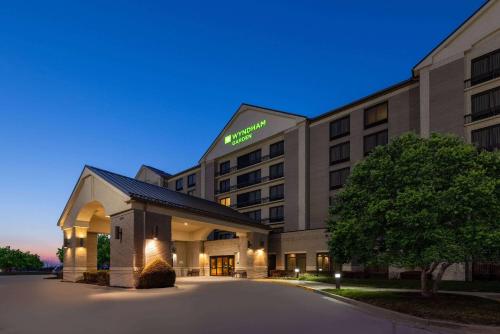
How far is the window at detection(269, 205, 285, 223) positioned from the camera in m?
51.0

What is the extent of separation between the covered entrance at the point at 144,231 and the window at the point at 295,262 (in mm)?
2842

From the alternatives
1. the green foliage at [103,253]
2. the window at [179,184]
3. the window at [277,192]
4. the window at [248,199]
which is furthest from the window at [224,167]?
the green foliage at [103,253]

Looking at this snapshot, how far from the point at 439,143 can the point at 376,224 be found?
4682mm

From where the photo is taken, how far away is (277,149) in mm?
52688

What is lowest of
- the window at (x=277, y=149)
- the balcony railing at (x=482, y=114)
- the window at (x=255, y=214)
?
the window at (x=255, y=214)

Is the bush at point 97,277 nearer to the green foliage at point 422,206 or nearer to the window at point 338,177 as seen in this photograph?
the green foliage at point 422,206

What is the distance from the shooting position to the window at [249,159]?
55594 mm

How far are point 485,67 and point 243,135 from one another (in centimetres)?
3101

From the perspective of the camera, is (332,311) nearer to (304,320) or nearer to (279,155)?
(304,320)

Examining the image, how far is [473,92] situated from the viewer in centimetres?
3297

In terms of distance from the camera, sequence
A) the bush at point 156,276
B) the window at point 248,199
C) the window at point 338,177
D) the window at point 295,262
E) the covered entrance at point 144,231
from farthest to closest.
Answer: the window at point 248,199 → the window at point 295,262 → the window at point 338,177 → the covered entrance at point 144,231 → the bush at point 156,276

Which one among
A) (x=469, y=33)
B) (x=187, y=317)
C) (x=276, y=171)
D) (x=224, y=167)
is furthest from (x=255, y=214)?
(x=187, y=317)

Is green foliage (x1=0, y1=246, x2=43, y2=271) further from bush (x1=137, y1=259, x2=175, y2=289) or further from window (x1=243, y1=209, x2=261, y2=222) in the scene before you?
bush (x1=137, y1=259, x2=175, y2=289)

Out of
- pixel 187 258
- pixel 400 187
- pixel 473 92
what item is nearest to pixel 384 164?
pixel 400 187
